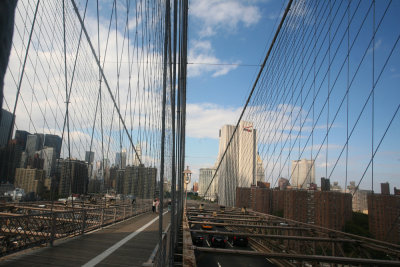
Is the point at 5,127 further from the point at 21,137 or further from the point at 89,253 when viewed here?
the point at 89,253

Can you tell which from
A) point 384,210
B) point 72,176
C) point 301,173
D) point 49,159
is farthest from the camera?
point 301,173

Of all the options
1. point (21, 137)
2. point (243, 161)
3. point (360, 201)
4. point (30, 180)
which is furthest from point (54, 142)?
point (243, 161)

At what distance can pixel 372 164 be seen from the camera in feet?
17.0

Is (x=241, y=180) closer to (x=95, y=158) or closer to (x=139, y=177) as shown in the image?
(x=139, y=177)

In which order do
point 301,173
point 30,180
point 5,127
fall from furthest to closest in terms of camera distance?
point 301,173, point 30,180, point 5,127

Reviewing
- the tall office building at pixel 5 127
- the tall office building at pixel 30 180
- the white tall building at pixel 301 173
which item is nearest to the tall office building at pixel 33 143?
the tall office building at pixel 30 180

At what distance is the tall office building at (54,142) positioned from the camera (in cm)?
396

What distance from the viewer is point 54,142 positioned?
413 centimetres

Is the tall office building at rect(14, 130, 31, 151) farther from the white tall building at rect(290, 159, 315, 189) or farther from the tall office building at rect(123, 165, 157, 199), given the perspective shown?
the white tall building at rect(290, 159, 315, 189)

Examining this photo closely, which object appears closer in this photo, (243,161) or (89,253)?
(89,253)

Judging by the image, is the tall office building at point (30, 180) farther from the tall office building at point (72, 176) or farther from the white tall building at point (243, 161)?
the white tall building at point (243, 161)

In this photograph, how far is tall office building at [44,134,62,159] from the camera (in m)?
3.96

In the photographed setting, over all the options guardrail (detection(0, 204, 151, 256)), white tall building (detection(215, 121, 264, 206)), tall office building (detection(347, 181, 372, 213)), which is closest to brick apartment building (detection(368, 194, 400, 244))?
tall office building (detection(347, 181, 372, 213))

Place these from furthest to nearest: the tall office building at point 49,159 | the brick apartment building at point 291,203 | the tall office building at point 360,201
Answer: the brick apartment building at point 291,203
the tall office building at point 360,201
the tall office building at point 49,159
